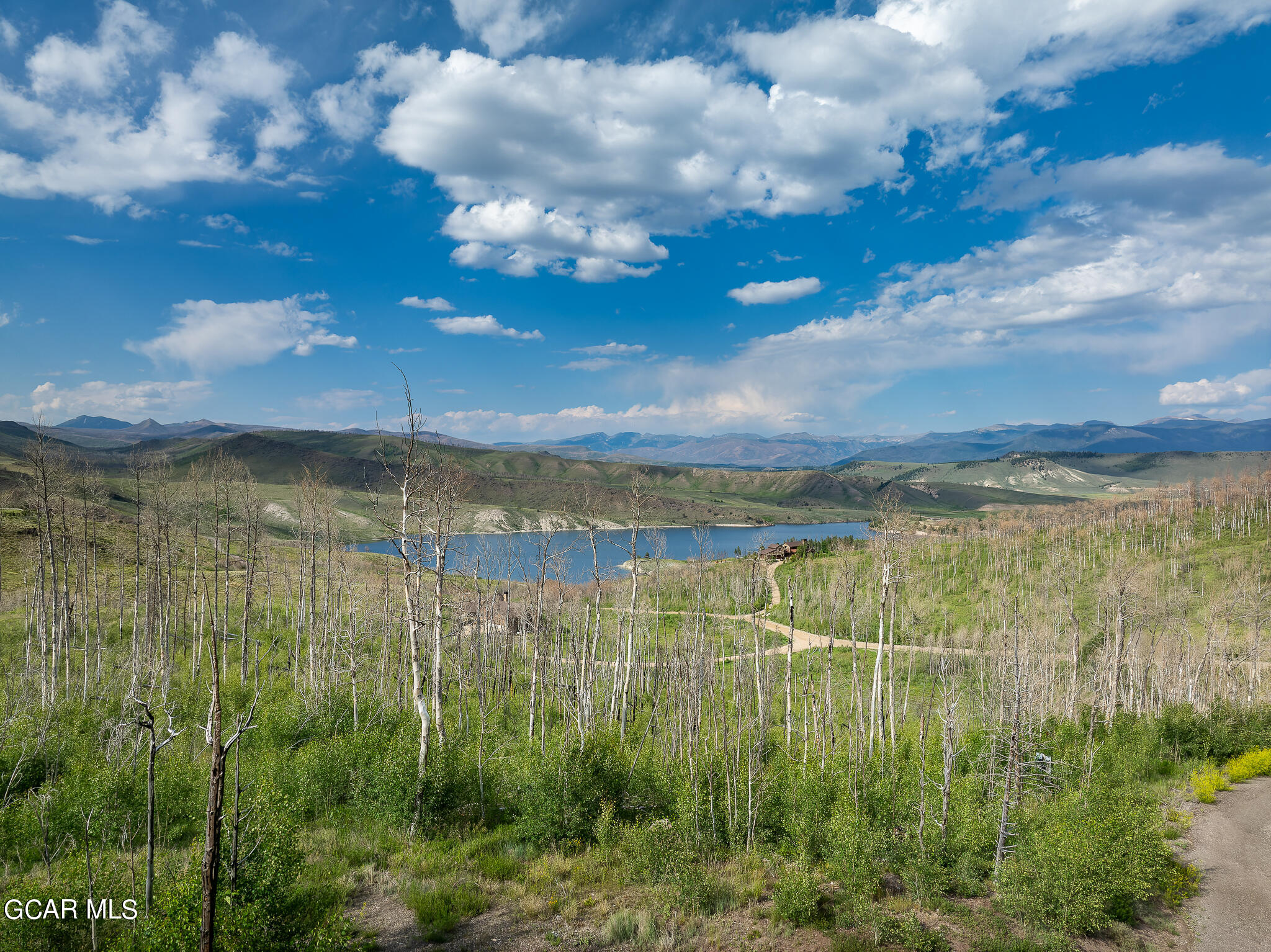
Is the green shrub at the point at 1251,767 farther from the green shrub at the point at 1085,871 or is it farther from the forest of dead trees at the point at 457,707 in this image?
the green shrub at the point at 1085,871

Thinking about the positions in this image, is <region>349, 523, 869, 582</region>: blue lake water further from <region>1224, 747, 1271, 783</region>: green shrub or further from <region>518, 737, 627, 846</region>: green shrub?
<region>1224, 747, 1271, 783</region>: green shrub

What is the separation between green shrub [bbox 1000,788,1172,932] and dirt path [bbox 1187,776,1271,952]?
1.63m

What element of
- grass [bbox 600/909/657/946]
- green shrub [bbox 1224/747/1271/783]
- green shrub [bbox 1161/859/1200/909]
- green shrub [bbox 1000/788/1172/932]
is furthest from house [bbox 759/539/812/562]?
grass [bbox 600/909/657/946]

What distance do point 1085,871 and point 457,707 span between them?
1404 inches

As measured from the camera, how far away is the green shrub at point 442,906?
50.8 ft

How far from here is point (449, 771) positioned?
21375 mm

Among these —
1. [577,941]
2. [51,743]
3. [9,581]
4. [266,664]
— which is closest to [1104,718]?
[577,941]

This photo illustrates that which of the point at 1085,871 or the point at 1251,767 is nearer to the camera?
the point at 1085,871

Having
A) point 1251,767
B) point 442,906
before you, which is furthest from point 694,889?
point 1251,767

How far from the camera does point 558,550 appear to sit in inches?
1176

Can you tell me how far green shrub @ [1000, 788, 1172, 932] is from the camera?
15.8 meters

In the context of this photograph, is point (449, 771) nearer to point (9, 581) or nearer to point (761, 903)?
point (761, 903)

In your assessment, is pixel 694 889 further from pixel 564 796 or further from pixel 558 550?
pixel 558 550

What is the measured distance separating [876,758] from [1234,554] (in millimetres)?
81379
